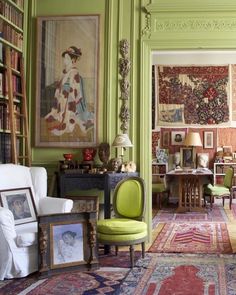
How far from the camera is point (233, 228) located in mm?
7086

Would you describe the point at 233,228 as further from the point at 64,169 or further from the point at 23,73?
the point at 23,73

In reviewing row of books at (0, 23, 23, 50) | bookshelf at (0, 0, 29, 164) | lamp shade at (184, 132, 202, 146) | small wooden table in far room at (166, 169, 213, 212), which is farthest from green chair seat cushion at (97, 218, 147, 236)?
lamp shade at (184, 132, 202, 146)

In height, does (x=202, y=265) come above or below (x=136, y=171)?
below

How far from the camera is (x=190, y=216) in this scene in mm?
8531

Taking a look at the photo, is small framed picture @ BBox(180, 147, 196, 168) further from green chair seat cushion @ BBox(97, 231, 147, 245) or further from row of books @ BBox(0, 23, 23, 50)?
green chair seat cushion @ BBox(97, 231, 147, 245)

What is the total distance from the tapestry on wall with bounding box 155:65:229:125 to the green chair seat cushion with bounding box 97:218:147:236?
6.10 m

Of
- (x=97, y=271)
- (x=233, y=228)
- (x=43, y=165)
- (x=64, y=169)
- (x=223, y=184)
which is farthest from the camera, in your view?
(x=223, y=184)

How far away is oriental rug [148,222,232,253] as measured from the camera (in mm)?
5445

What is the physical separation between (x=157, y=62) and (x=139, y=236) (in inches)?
257

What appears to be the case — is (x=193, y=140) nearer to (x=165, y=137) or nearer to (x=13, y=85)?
(x=165, y=137)

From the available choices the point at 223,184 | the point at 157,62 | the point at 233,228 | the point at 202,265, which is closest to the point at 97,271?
the point at 202,265

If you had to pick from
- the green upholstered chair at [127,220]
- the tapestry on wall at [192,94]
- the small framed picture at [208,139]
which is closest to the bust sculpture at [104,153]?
the green upholstered chair at [127,220]

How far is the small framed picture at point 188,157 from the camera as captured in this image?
1050 cm

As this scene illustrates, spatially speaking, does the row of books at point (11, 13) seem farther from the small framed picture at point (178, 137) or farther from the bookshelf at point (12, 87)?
the small framed picture at point (178, 137)
